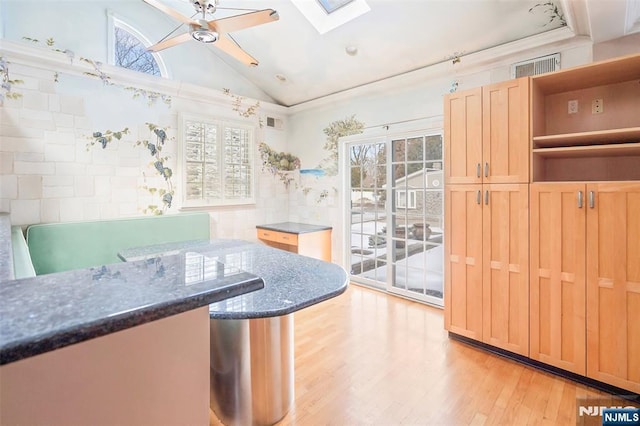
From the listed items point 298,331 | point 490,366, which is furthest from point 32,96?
point 490,366

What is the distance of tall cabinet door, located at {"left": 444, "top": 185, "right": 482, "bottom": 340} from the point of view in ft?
8.70

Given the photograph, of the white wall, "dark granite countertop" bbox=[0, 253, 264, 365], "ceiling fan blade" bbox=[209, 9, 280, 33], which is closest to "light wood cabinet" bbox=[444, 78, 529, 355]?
"ceiling fan blade" bbox=[209, 9, 280, 33]

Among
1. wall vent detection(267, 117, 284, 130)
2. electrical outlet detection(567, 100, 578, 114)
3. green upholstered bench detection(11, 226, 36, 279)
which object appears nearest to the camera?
green upholstered bench detection(11, 226, 36, 279)

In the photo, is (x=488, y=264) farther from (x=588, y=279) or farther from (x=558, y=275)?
(x=588, y=279)

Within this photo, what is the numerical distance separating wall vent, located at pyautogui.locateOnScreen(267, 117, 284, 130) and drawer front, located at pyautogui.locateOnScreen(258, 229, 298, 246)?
1672 mm

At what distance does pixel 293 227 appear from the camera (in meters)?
4.64

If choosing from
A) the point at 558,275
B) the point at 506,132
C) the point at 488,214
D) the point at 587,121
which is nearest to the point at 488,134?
the point at 506,132

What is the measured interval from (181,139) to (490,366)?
13.2 ft

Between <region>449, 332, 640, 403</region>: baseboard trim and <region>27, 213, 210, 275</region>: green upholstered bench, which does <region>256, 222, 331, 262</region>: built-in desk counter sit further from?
<region>449, 332, 640, 403</region>: baseboard trim

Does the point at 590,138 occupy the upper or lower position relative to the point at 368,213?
upper

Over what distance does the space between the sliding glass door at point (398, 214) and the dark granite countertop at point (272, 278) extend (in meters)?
2.01

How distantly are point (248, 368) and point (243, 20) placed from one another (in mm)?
2108

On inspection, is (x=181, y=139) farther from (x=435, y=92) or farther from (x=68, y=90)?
(x=435, y=92)

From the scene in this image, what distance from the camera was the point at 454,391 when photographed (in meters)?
2.11
